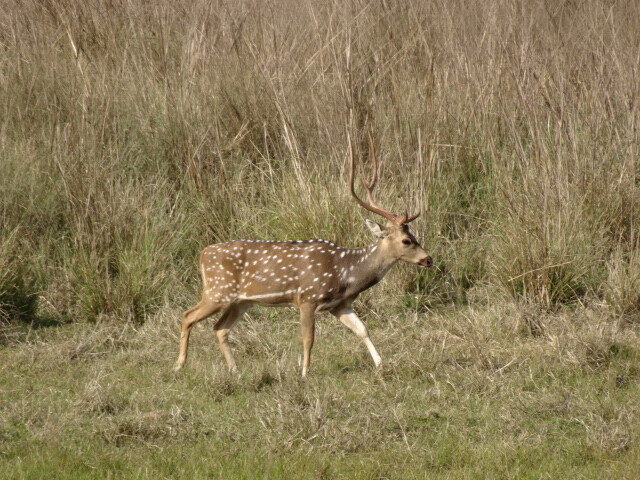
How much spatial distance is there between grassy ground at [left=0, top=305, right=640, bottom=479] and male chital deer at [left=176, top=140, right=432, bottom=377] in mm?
293

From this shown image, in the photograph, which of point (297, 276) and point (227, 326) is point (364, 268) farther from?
point (227, 326)

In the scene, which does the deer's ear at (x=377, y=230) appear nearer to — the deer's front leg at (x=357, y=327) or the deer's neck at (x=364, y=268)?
the deer's neck at (x=364, y=268)

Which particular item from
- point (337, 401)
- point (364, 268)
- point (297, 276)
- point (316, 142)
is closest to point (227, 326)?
point (297, 276)

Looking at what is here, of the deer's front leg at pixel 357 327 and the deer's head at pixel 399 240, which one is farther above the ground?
the deer's head at pixel 399 240

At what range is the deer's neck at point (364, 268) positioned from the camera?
7359 millimetres

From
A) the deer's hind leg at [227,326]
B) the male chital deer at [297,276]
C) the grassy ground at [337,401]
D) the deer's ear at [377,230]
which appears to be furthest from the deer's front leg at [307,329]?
the deer's ear at [377,230]

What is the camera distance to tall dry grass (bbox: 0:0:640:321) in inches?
335

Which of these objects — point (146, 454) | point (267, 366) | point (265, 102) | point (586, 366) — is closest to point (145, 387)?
point (267, 366)

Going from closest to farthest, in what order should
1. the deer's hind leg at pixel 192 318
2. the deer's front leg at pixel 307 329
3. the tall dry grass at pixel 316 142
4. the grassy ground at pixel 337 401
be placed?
the grassy ground at pixel 337 401 < the deer's front leg at pixel 307 329 < the deer's hind leg at pixel 192 318 < the tall dry grass at pixel 316 142

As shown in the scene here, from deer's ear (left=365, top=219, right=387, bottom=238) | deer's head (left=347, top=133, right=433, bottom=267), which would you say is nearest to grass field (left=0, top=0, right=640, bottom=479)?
deer's head (left=347, top=133, right=433, bottom=267)

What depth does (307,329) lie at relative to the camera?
7.14 metres

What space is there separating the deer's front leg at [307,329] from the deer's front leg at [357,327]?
0.27m

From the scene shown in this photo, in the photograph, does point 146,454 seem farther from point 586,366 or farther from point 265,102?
point 265,102

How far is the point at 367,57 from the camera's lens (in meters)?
10.2
